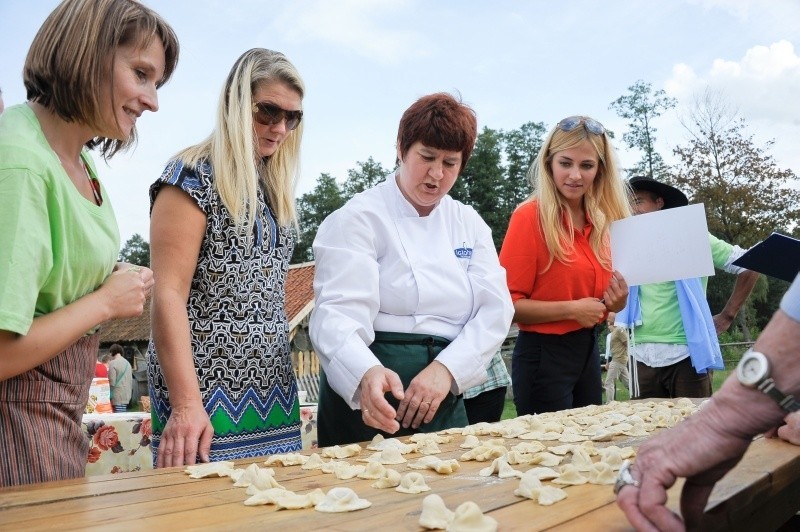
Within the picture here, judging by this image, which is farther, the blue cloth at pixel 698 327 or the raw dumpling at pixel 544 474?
the blue cloth at pixel 698 327

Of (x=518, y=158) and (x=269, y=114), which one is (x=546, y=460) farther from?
(x=518, y=158)

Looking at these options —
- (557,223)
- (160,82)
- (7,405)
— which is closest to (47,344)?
(7,405)

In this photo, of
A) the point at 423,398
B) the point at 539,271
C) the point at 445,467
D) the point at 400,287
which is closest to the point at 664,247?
the point at 539,271

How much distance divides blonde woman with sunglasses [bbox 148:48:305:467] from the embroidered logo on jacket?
0.65m

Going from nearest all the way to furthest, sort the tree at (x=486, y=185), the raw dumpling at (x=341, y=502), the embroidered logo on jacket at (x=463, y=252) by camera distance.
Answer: the raw dumpling at (x=341, y=502) < the embroidered logo on jacket at (x=463, y=252) < the tree at (x=486, y=185)

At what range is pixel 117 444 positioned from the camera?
3.85 metres

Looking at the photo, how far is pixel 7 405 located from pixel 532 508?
110 centimetres

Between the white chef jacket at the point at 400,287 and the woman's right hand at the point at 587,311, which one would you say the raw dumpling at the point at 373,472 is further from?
the woman's right hand at the point at 587,311

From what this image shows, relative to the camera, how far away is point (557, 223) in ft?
10.2

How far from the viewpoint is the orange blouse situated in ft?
10.2

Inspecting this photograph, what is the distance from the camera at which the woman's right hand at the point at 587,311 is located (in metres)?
2.98

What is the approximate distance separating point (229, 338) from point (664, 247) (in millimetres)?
2018

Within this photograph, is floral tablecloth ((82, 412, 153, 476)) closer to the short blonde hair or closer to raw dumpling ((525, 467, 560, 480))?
the short blonde hair

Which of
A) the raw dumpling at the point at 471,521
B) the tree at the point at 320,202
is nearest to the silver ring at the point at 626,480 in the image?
the raw dumpling at the point at 471,521
